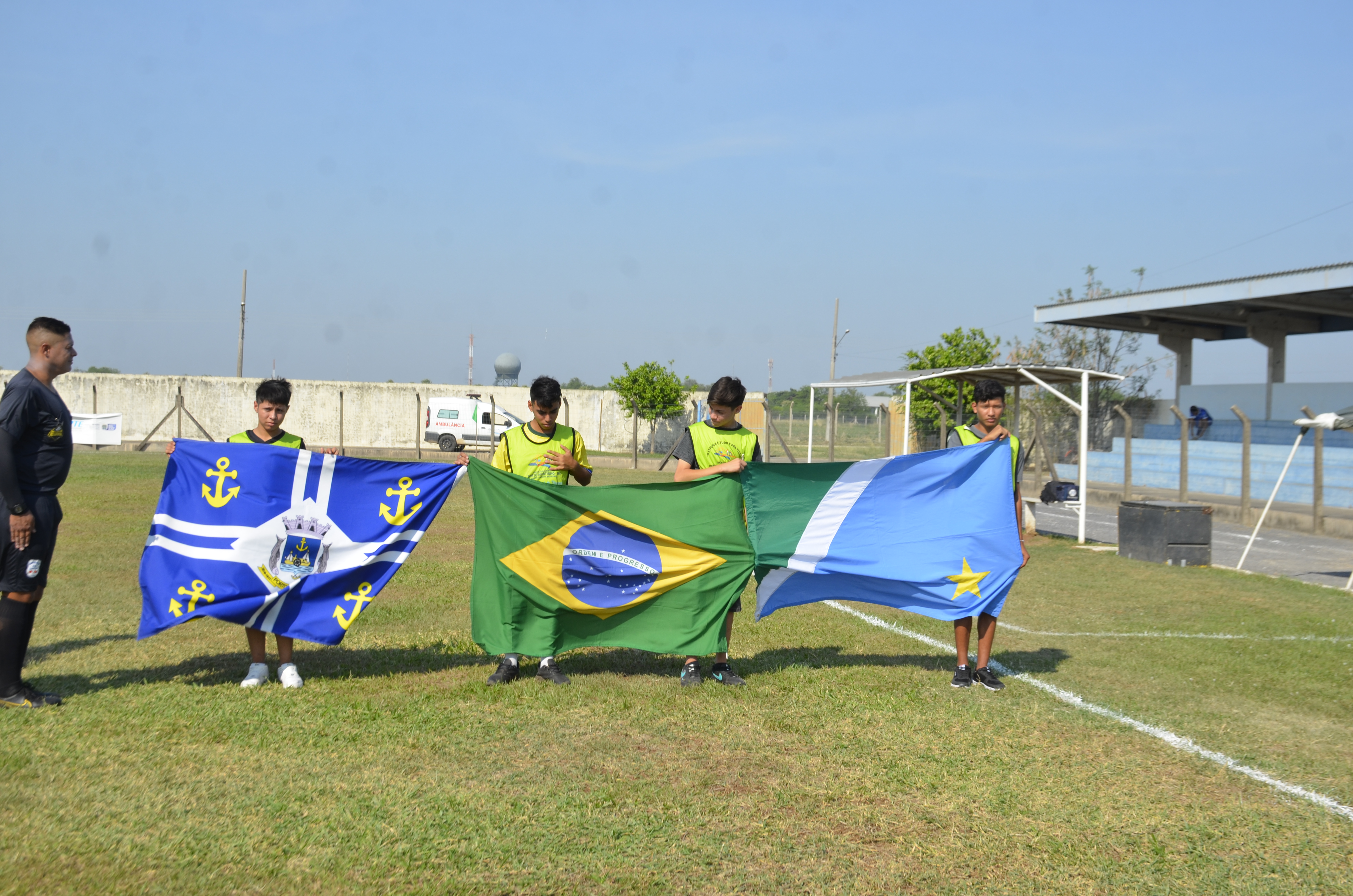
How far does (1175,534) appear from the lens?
12203mm

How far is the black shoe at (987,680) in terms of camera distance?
6031 mm

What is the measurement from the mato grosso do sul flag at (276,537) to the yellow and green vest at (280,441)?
0.11 m

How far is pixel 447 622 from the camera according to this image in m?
7.82

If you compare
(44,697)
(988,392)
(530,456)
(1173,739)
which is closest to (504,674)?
(530,456)

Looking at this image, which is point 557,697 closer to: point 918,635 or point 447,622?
point 447,622

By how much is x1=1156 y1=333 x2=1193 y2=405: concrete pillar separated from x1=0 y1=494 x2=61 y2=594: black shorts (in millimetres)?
32624

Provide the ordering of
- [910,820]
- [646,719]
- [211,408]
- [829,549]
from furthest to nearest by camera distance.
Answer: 1. [211,408]
2. [829,549]
3. [646,719]
4. [910,820]

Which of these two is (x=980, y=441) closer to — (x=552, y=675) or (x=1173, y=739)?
(x=1173, y=739)

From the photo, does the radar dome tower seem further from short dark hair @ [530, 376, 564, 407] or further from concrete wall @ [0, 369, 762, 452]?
short dark hair @ [530, 376, 564, 407]

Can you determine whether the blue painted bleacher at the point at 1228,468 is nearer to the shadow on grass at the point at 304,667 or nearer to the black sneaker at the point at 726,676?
the black sneaker at the point at 726,676

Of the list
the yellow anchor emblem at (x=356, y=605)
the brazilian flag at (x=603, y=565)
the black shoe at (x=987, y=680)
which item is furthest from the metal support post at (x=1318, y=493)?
the yellow anchor emblem at (x=356, y=605)

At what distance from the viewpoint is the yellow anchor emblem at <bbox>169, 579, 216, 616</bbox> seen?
5.67m

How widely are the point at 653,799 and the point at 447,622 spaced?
4062mm

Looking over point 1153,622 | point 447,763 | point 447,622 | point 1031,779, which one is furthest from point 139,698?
point 1153,622
